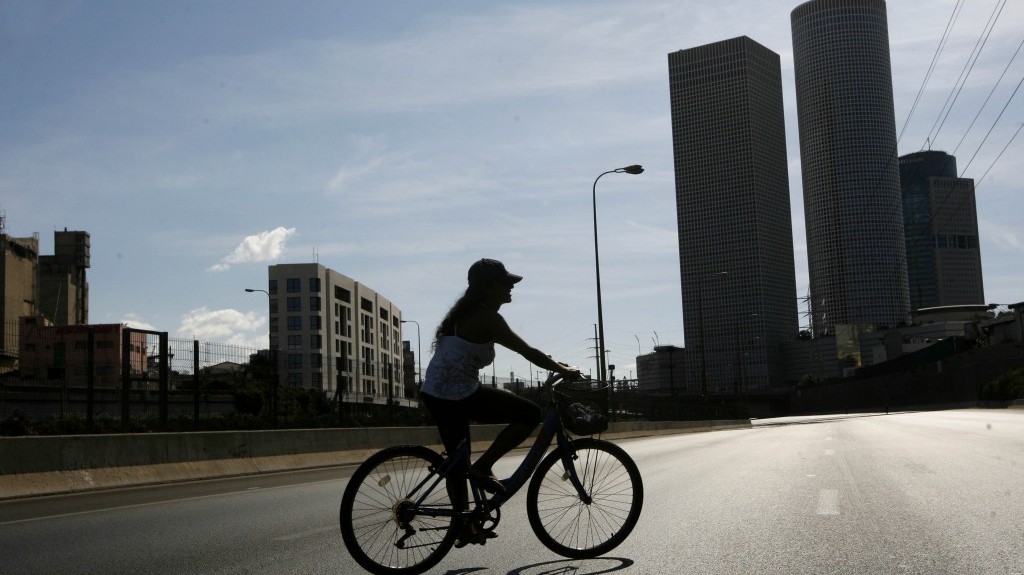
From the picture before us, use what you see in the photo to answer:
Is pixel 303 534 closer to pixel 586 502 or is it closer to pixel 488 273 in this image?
pixel 586 502

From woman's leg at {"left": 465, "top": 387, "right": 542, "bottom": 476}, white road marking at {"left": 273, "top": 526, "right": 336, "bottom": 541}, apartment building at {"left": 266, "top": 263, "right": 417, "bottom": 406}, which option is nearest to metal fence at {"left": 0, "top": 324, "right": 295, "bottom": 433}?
white road marking at {"left": 273, "top": 526, "right": 336, "bottom": 541}

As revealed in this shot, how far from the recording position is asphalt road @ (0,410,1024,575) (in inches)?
264

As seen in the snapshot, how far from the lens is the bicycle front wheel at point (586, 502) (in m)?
6.79

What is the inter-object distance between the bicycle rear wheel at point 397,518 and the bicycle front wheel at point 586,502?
2.14 ft

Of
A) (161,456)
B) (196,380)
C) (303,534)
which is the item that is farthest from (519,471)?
(196,380)

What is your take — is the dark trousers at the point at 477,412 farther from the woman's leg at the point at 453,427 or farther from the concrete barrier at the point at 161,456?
the concrete barrier at the point at 161,456

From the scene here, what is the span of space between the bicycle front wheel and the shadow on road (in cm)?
8

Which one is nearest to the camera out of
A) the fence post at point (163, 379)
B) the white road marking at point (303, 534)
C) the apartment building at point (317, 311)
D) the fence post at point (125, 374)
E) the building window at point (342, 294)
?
the white road marking at point (303, 534)

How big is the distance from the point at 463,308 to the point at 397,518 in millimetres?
1362

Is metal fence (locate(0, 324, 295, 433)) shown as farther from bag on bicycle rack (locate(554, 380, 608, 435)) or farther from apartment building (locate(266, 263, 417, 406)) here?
apartment building (locate(266, 263, 417, 406))

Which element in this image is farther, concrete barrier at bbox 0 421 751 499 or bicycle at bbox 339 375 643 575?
concrete barrier at bbox 0 421 751 499

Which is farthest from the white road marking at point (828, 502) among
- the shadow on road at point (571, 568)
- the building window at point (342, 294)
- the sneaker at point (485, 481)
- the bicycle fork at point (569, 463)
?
the building window at point (342, 294)

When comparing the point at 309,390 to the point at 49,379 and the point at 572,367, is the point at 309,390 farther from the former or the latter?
the point at 572,367

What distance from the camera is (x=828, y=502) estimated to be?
10.2 m
